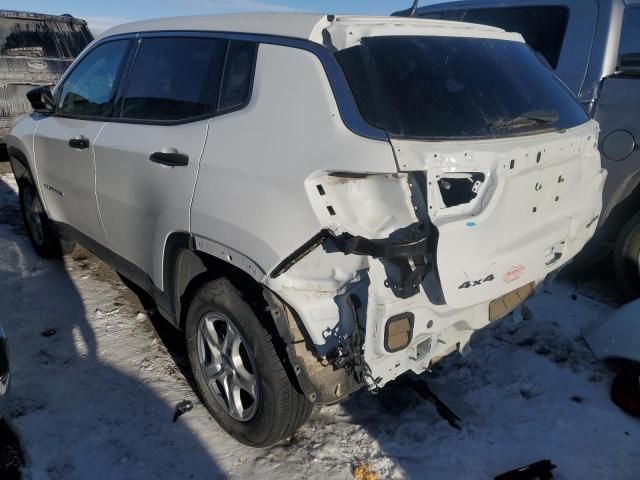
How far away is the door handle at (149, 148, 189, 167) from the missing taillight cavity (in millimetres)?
1190

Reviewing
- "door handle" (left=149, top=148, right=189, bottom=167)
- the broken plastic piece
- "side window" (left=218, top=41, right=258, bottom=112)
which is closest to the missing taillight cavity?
"side window" (left=218, top=41, right=258, bottom=112)

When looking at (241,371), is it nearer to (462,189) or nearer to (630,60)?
(462,189)

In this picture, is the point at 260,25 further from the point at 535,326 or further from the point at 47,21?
the point at 47,21

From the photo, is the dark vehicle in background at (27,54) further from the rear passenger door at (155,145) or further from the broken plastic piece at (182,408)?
the broken plastic piece at (182,408)

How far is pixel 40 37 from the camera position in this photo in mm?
6836

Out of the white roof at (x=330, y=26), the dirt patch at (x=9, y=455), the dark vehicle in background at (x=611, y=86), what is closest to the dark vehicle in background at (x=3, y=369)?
the dirt patch at (x=9, y=455)

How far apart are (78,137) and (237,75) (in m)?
1.53

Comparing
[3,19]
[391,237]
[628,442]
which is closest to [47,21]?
[3,19]

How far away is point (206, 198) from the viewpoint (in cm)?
225

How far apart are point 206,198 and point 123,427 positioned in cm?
132

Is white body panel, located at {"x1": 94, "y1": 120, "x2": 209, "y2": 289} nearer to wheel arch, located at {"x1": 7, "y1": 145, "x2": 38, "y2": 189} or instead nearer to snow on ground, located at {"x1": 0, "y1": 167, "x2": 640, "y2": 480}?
snow on ground, located at {"x1": 0, "y1": 167, "x2": 640, "y2": 480}

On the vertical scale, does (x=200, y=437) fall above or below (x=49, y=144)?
below

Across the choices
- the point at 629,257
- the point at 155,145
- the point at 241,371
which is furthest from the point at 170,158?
the point at 629,257

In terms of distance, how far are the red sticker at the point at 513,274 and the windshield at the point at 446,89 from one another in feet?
1.80
